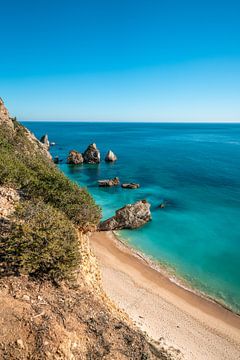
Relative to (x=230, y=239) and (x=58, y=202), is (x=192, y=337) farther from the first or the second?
(x=230, y=239)

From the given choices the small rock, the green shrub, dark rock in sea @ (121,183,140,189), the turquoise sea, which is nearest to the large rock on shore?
the turquoise sea

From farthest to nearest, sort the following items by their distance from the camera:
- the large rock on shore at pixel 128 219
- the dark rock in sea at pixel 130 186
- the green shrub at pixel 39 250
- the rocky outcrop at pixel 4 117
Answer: the dark rock in sea at pixel 130 186 → the rocky outcrop at pixel 4 117 → the large rock on shore at pixel 128 219 → the green shrub at pixel 39 250

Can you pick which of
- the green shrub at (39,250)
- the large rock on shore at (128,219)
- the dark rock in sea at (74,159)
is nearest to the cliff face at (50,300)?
the green shrub at (39,250)

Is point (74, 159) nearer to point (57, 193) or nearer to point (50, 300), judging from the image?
point (57, 193)

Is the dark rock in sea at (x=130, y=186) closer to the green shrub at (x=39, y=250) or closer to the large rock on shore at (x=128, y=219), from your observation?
the large rock on shore at (x=128, y=219)

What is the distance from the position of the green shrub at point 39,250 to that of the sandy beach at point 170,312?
7.60 metres

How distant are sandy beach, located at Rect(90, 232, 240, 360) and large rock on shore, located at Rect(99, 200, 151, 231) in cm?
557

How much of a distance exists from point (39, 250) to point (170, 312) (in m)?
11.4

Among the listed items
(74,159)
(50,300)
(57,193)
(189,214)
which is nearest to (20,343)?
(50,300)

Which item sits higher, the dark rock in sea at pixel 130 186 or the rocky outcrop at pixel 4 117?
the rocky outcrop at pixel 4 117

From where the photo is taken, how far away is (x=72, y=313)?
1013cm

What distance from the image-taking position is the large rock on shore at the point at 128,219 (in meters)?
29.4

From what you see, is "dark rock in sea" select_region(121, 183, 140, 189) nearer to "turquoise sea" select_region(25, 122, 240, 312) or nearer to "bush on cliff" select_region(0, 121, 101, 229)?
"turquoise sea" select_region(25, 122, 240, 312)

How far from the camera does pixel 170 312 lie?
1781 cm
